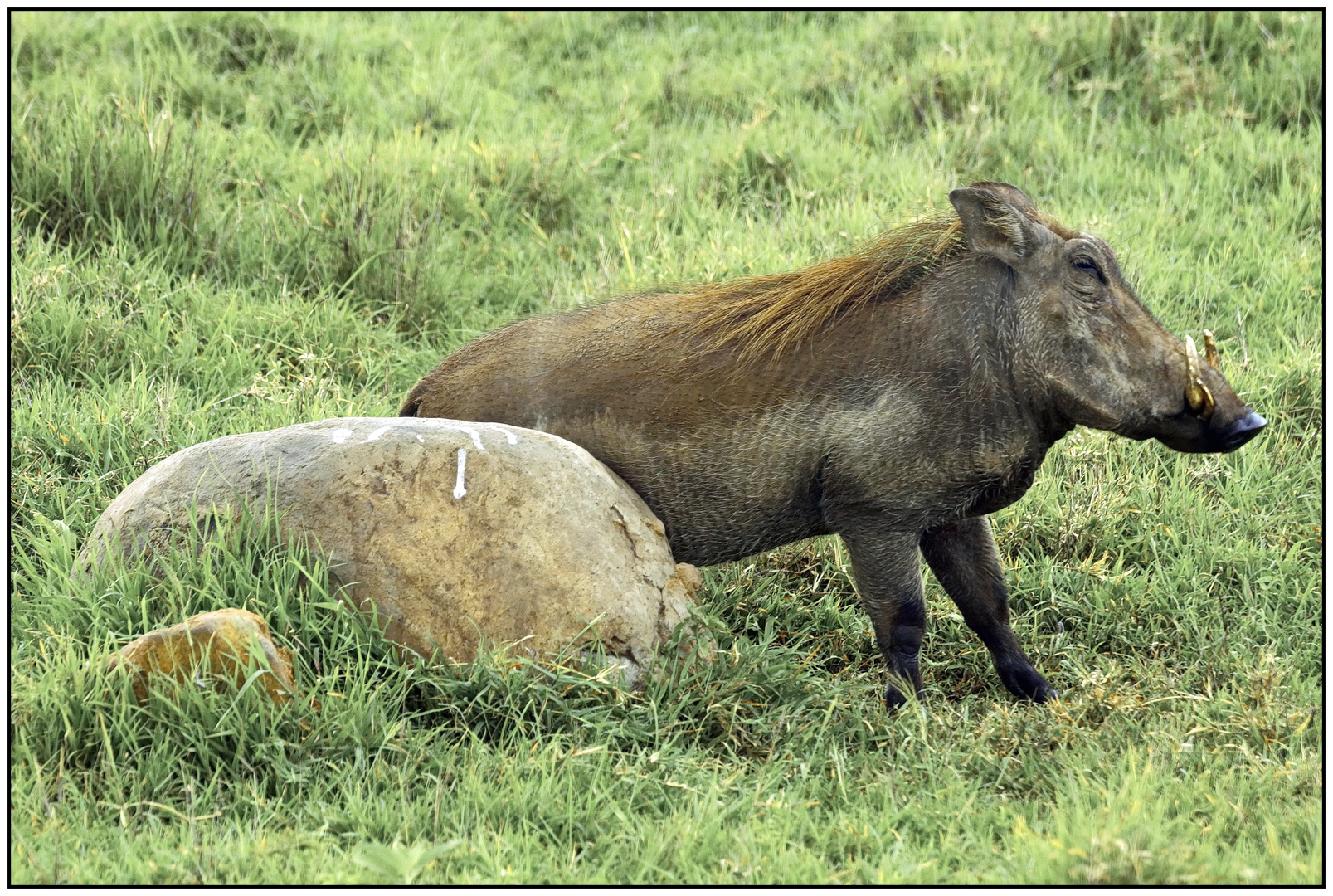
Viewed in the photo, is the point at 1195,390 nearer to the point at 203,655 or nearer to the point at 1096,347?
the point at 1096,347

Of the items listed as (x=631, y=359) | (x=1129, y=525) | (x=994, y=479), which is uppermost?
(x=631, y=359)

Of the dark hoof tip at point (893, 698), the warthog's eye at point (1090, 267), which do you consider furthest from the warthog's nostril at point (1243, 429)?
the dark hoof tip at point (893, 698)

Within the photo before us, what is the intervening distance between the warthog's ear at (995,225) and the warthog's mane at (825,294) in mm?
110

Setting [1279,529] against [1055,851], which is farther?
[1279,529]

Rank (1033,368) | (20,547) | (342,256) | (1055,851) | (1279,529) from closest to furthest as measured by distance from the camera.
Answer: (1055,851)
(1033,368)
(20,547)
(1279,529)
(342,256)

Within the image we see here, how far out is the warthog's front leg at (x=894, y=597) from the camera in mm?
4367

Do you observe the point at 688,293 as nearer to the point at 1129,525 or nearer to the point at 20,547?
the point at 1129,525

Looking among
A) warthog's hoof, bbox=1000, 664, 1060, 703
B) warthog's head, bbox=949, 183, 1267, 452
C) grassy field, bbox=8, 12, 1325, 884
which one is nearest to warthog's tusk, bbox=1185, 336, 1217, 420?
warthog's head, bbox=949, 183, 1267, 452

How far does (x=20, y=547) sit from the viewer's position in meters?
4.76

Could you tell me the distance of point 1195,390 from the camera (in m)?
4.11

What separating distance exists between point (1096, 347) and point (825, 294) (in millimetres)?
830

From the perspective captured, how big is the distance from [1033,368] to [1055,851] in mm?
1587

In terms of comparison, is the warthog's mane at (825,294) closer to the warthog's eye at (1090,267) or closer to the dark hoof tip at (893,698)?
the warthog's eye at (1090,267)

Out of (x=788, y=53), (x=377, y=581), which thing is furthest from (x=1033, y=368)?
(x=788, y=53)
